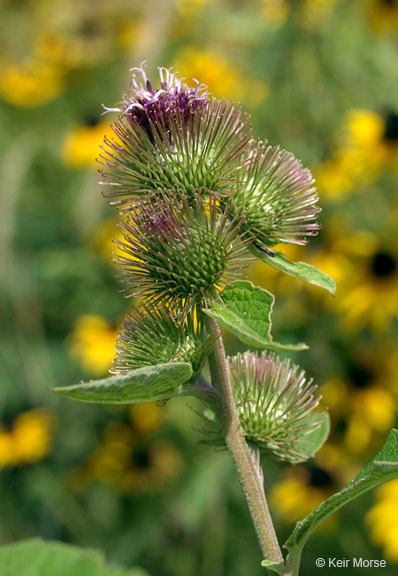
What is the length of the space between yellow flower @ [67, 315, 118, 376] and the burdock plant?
2.89 metres

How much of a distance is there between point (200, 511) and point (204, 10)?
16.8 feet

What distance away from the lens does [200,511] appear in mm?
4020

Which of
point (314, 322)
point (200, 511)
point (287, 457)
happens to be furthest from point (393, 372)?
point (287, 457)

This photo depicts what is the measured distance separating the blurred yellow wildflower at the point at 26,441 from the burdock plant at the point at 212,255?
10.6 feet

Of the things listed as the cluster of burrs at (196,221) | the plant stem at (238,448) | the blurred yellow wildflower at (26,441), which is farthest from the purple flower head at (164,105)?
the blurred yellow wildflower at (26,441)

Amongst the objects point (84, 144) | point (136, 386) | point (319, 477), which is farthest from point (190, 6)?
point (136, 386)

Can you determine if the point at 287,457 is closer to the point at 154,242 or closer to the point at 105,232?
the point at 154,242

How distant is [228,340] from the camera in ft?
13.9

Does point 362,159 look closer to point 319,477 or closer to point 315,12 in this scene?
point 315,12

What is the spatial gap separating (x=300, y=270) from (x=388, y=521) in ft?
7.45

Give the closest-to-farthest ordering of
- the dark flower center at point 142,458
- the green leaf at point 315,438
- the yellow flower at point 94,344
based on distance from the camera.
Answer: the green leaf at point 315,438 < the dark flower center at point 142,458 < the yellow flower at point 94,344

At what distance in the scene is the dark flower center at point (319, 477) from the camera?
148 inches

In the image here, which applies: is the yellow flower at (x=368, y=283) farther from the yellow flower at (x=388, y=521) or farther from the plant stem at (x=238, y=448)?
the plant stem at (x=238, y=448)

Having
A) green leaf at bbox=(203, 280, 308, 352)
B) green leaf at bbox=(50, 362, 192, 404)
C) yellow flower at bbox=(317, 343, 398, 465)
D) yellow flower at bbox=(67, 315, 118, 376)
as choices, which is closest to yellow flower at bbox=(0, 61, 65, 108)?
yellow flower at bbox=(67, 315, 118, 376)
